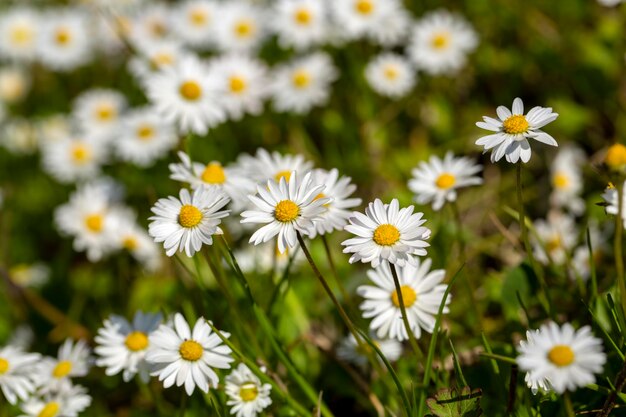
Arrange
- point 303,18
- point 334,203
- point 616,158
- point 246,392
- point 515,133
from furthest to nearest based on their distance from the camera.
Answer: point 303,18, point 334,203, point 246,392, point 515,133, point 616,158

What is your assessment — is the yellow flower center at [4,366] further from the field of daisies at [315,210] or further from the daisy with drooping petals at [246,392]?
the daisy with drooping petals at [246,392]

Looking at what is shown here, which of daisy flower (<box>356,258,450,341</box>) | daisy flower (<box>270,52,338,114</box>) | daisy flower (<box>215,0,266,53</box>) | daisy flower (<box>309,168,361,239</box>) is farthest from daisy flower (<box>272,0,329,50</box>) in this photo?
daisy flower (<box>356,258,450,341</box>)

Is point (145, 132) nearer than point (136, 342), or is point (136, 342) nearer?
point (136, 342)

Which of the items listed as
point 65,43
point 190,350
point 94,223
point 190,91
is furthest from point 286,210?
point 65,43

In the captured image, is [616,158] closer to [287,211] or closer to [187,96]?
[287,211]

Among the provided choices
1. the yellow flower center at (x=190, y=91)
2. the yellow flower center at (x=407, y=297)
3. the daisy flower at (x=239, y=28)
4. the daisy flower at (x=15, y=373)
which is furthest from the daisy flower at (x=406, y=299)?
the daisy flower at (x=239, y=28)

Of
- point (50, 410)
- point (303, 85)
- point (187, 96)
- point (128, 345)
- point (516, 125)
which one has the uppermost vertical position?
point (303, 85)
